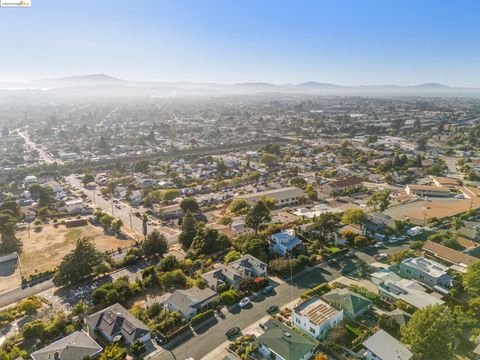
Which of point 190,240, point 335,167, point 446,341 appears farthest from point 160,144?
Answer: point 446,341

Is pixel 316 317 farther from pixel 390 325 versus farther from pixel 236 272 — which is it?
pixel 236 272

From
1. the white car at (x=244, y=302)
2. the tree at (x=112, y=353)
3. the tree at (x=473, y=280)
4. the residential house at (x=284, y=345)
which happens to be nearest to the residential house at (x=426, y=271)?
the tree at (x=473, y=280)

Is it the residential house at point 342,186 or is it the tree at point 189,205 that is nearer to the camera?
the tree at point 189,205

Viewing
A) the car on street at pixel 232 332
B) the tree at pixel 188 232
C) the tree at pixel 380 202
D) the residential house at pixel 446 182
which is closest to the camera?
the car on street at pixel 232 332

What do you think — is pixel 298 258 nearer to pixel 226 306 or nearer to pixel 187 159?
pixel 226 306

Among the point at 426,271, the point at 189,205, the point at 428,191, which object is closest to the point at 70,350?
the point at 426,271

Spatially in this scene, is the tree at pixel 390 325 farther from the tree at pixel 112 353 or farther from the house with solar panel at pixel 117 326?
the tree at pixel 112 353
